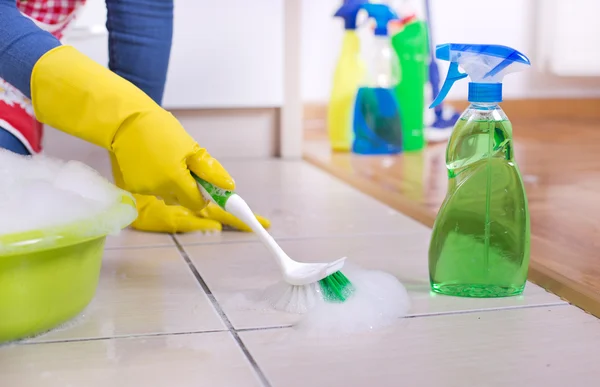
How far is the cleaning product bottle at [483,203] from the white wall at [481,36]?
1303 mm

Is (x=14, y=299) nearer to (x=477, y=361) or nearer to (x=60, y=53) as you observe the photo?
(x=60, y=53)

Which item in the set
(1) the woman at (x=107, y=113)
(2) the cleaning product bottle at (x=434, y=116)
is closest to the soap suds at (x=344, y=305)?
(1) the woman at (x=107, y=113)

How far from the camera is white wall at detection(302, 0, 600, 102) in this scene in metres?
1.99

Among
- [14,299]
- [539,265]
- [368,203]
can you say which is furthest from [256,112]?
[14,299]

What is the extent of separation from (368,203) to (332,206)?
0.06 metres

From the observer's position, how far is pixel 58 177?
2.24 ft

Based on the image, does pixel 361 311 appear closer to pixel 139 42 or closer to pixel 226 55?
pixel 139 42

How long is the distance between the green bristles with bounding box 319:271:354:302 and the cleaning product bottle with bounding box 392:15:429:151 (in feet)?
3.19

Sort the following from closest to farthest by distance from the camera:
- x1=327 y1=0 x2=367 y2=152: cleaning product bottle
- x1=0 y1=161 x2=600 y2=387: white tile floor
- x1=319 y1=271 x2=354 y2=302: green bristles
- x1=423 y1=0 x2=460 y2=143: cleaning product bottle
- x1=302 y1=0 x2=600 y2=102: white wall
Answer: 1. x1=0 y1=161 x2=600 y2=387: white tile floor
2. x1=319 y1=271 x2=354 y2=302: green bristles
3. x1=327 y1=0 x2=367 y2=152: cleaning product bottle
4. x1=423 y1=0 x2=460 y2=143: cleaning product bottle
5. x1=302 y1=0 x2=600 y2=102: white wall

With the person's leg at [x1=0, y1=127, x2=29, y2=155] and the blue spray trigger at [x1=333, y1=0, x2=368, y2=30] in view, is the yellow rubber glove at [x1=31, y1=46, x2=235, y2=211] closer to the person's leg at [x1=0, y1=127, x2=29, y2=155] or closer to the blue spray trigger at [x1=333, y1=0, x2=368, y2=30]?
the person's leg at [x1=0, y1=127, x2=29, y2=155]

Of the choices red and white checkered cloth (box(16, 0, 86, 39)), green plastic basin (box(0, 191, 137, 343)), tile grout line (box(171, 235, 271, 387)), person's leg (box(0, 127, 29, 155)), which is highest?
red and white checkered cloth (box(16, 0, 86, 39))

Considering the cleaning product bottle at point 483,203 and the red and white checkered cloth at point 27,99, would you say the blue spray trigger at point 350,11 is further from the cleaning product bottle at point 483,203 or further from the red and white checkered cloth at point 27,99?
the cleaning product bottle at point 483,203

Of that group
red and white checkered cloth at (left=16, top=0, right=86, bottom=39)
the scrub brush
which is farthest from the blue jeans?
the scrub brush

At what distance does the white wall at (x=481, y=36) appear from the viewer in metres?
1.99
